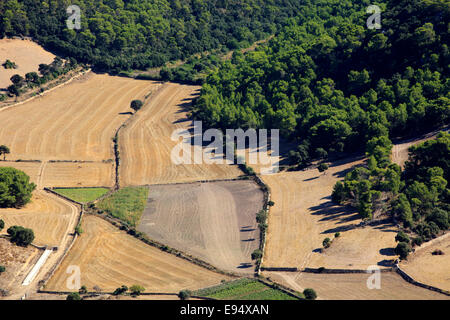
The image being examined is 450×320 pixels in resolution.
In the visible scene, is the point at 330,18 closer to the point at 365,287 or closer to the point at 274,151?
the point at 274,151

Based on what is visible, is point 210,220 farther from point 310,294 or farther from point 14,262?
point 14,262

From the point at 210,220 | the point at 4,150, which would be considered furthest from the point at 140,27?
the point at 210,220

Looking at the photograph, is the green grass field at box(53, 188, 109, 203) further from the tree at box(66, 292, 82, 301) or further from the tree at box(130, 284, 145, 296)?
the tree at box(66, 292, 82, 301)

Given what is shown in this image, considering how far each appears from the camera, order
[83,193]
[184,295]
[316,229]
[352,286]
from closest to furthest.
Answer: [184,295], [352,286], [316,229], [83,193]

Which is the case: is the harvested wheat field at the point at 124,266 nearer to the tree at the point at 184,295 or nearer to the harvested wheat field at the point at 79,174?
the tree at the point at 184,295

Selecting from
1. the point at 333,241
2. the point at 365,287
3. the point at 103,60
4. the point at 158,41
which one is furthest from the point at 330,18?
the point at 365,287

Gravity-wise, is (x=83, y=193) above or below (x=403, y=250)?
above
